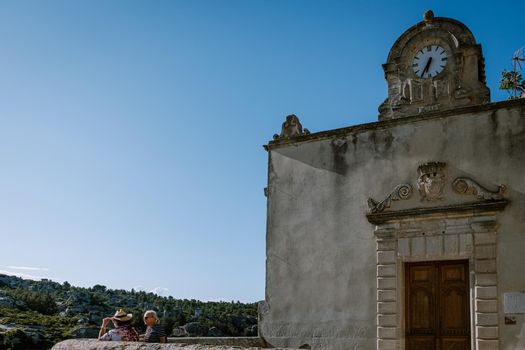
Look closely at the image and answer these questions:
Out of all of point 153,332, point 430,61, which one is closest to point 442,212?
point 430,61

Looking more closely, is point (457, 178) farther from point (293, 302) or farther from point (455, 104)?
point (293, 302)

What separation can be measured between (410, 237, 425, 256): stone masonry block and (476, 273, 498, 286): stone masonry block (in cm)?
99

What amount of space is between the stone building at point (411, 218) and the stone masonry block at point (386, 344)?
0.02 m

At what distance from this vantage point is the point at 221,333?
2828 centimetres

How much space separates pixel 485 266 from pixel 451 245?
0.63m

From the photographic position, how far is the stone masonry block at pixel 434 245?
33.7ft

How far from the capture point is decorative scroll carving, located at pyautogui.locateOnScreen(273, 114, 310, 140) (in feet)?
41.1

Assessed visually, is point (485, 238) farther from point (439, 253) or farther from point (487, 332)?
point (487, 332)

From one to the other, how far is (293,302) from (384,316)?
6.21 ft

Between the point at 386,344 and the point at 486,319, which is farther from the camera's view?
the point at 386,344

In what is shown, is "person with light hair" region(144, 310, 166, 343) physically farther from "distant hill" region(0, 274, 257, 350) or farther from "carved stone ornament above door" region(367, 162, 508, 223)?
"distant hill" region(0, 274, 257, 350)

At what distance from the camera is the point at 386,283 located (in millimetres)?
10648

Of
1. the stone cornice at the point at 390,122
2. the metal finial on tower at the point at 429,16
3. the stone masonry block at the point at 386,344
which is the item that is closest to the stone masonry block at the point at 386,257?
the stone masonry block at the point at 386,344

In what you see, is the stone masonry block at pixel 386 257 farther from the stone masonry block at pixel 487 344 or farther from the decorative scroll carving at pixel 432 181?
the stone masonry block at pixel 487 344
